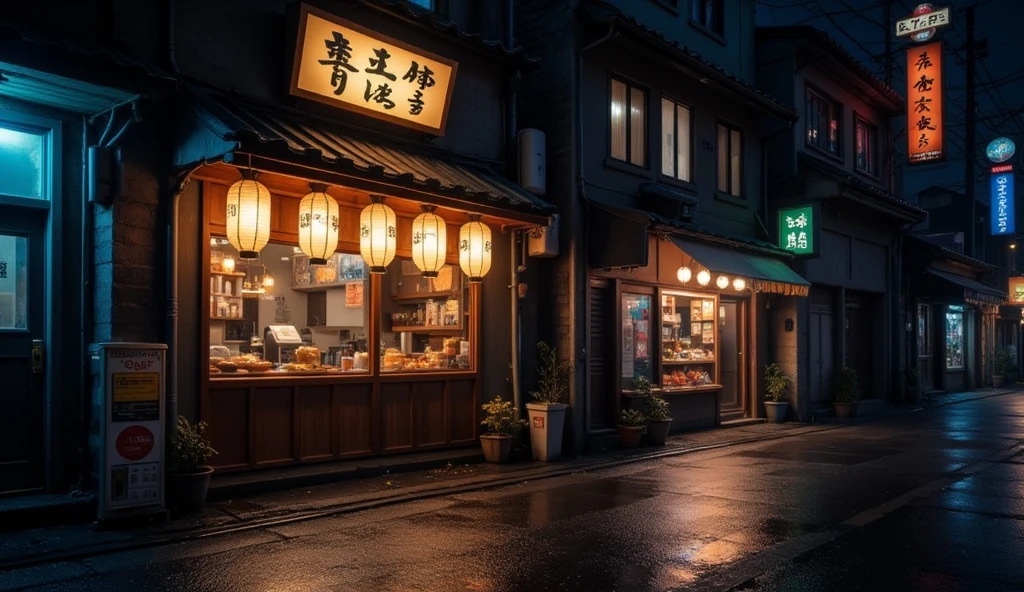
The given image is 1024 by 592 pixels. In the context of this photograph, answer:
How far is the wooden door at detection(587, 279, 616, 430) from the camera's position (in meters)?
14.5

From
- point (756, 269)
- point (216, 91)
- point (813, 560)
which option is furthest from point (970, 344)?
point (216, 91)

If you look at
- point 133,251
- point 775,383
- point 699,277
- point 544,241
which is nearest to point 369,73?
point 544,241

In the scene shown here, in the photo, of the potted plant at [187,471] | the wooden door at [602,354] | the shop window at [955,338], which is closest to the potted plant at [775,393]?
the wooden door at [602,354]

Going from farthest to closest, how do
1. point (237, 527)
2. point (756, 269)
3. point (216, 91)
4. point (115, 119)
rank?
point (756, 269) → point (216, 91) → point (115, 119) → point (237, 527)

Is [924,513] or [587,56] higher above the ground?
[587,56]

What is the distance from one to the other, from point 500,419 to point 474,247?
275cm

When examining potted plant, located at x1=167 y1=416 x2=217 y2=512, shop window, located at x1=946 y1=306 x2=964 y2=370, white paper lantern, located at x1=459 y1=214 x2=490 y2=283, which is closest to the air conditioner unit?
white paper lantern, located at x1=459 y1=214 x2=490 y2=283

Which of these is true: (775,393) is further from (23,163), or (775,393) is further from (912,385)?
(23,163)

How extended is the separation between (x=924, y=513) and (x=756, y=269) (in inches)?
325

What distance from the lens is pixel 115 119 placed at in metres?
8.86

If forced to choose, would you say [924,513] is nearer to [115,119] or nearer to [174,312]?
[174,312]

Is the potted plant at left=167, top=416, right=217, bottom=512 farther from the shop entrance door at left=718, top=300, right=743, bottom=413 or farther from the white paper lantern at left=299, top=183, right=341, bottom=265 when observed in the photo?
the shop entrance door at left=718, top=300, right=743, bottom=413

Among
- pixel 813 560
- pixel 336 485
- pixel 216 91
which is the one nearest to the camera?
pixel 813 560

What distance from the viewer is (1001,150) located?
2964cm
